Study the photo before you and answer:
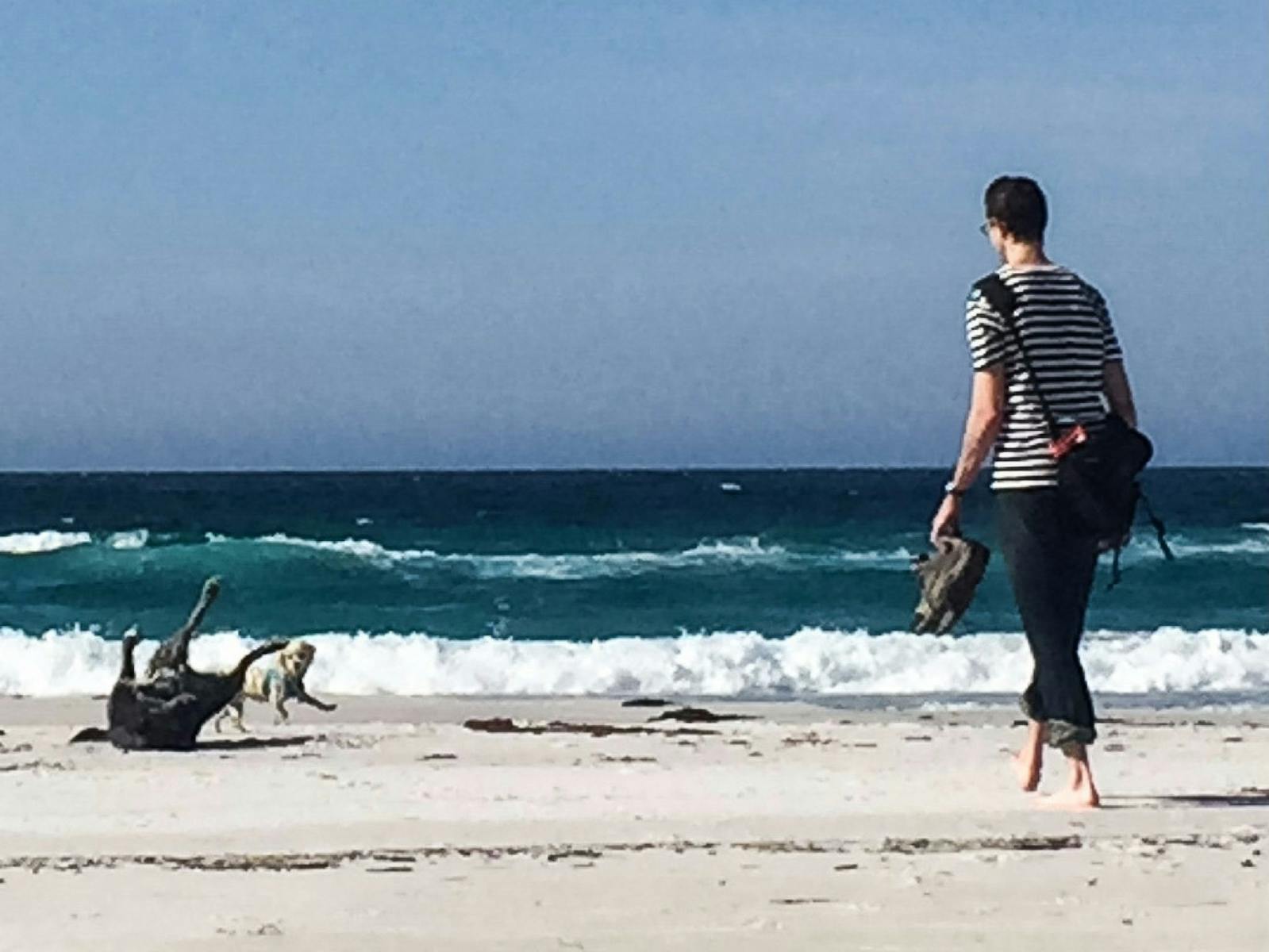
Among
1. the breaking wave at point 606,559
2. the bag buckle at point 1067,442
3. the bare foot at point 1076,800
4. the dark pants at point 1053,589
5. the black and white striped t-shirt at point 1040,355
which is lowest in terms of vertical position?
the breaking wave at point 606,559

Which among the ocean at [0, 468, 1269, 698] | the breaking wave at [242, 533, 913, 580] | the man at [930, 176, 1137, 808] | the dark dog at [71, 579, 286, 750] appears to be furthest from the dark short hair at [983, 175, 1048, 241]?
the breaking wave at [242, 533, 913, 580]

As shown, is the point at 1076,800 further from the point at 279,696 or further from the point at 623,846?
the point at 279,696

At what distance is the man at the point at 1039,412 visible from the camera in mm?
5965

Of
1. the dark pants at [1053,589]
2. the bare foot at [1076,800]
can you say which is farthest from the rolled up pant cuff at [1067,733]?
the bare foot at [1076,800]

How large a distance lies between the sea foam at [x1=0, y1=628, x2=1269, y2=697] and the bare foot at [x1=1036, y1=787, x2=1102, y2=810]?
25.3 feet

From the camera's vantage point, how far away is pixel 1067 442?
19.5 feet

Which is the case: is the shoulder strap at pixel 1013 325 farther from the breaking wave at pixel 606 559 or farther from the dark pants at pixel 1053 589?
the breaking wave at pixel 606 559

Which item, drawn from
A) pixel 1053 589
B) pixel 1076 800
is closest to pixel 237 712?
pixel 1076 800

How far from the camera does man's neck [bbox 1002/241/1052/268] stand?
240 inches

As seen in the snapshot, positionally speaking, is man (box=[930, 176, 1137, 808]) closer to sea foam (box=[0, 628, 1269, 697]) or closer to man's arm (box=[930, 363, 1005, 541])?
man's arm (box=[930, 363, 1005, 541])

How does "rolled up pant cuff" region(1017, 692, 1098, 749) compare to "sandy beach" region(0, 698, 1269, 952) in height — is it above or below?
above

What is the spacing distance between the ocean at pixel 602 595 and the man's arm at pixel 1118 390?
757 centimetres

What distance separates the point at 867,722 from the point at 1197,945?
612 cm

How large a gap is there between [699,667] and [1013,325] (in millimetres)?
10083
